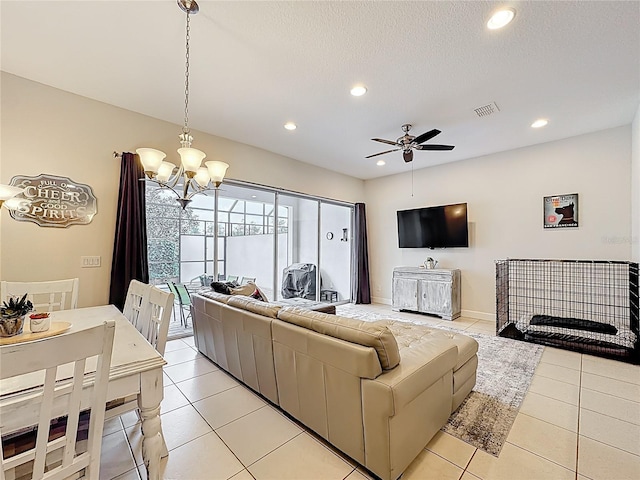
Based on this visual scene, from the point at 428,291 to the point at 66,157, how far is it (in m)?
5.69

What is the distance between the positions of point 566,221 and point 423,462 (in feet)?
14.4

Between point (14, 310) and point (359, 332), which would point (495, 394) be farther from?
point (14, 310)

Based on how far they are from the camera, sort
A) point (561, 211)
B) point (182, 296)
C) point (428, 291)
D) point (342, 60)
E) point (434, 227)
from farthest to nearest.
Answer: point (434, 227) < point (428, 291) < point (561, 211) < point (182, 296) < point (342, 60)

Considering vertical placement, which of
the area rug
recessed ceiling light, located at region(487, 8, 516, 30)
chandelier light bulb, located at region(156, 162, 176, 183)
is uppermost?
recessed ceiling light, located at region(487, 8, 516, 30)

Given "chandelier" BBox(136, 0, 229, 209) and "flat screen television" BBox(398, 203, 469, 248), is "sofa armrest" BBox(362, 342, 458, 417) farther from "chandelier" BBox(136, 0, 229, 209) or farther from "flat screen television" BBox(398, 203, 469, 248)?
"flat screen television" BBox(398, 203, 469, 248)

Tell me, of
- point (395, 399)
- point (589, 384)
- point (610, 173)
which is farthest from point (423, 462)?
point (610, 173)

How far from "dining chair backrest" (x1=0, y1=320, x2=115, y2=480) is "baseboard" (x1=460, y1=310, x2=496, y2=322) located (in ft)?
18.3

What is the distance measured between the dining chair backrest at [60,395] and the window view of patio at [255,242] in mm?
3218

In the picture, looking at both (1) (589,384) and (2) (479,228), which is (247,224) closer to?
(2) (479,228)

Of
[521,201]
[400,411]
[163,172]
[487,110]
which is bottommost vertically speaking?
[400,411]

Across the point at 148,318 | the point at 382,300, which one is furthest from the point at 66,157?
the point at 382,300

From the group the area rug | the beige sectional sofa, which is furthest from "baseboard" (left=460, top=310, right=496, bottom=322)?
the beige sectional sofa

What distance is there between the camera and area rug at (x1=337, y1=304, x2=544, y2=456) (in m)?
1.99

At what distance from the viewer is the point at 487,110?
349cm
